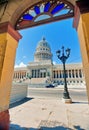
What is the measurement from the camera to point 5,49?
2686 millimetres

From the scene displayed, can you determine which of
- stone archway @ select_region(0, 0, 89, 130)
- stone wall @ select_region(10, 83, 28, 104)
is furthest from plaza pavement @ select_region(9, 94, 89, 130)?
stone wall @ select_region(10, 83, 28, 104)

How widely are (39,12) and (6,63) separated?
5.27 ft

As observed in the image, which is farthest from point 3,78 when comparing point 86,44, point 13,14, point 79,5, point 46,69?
point 46,69

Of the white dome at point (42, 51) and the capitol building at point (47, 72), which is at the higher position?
the white dome at point (42, 51)

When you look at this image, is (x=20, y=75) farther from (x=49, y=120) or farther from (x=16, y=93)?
(x=49, y=120)

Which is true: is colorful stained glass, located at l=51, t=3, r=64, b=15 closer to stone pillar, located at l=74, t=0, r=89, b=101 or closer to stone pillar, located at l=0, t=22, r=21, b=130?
stone pillar, located at l=74, t=0, r=89, b=101

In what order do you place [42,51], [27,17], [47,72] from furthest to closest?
[42,51] < [47,72] < [27,17]

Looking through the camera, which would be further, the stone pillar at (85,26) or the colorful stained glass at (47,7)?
the colorful stained glass at (47,7)

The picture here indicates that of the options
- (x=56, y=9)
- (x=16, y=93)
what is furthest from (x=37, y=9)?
(x=16, y=93)

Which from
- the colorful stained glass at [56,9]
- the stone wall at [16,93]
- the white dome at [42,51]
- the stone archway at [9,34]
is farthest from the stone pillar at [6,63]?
the white dome at [42,51]

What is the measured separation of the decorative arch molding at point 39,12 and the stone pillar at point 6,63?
0.31 m

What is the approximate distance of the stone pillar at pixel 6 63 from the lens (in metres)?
2.48

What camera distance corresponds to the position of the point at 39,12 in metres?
2.90

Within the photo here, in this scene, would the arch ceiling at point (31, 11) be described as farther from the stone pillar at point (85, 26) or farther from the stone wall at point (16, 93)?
the stone wall at point (16, 93)
